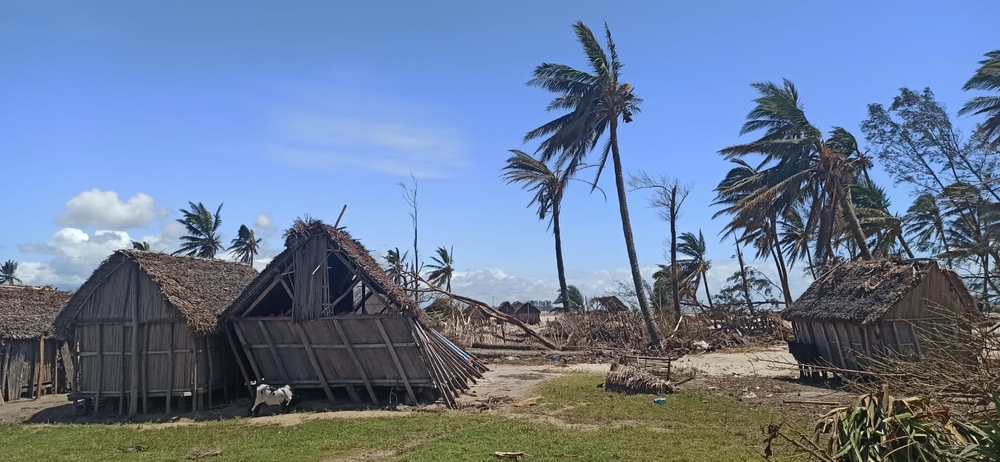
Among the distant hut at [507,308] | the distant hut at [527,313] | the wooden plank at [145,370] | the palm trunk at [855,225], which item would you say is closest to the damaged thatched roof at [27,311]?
the wooden plank at [145,370]

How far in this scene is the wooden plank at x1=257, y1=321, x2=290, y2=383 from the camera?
16.1m

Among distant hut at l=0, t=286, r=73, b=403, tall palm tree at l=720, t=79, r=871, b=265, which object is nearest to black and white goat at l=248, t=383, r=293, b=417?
distant hut at l=0, t=286, r=73, b=403

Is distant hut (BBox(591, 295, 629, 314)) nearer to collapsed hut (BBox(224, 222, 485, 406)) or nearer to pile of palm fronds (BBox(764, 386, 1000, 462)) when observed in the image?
collapsed hut (BBox(224, 222, 485, 406))

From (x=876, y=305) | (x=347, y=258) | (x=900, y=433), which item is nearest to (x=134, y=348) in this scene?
(x=347, y=258)

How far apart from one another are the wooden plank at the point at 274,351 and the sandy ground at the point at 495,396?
0.93 metres

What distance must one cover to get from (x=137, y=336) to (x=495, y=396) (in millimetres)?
9256

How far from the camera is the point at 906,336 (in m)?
15.2

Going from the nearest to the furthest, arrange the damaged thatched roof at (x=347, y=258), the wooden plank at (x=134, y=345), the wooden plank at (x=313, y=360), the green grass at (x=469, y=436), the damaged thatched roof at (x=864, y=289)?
1. the green grass at (x=469, y=436)
2. the damaged thatched roof at (x=347, y=258)
3. the damaged thatched roof at (x=864, y=289)
4. the wooden plank at (x=134, y=345)
5. the wooden plank at (x=313, y=360)

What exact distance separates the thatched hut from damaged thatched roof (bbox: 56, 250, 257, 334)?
1547 cm

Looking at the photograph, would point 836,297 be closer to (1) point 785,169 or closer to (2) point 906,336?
(2) point 906,336

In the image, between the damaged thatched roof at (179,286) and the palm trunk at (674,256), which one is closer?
the damaged thatched roof at (179,286)

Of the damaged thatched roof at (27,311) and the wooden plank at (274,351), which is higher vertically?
the damaged thatched roof at (27,311)

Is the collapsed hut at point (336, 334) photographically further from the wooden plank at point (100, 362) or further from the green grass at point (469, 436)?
the wooden plank at point (100, 362)

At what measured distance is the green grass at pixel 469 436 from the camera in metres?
9.84
